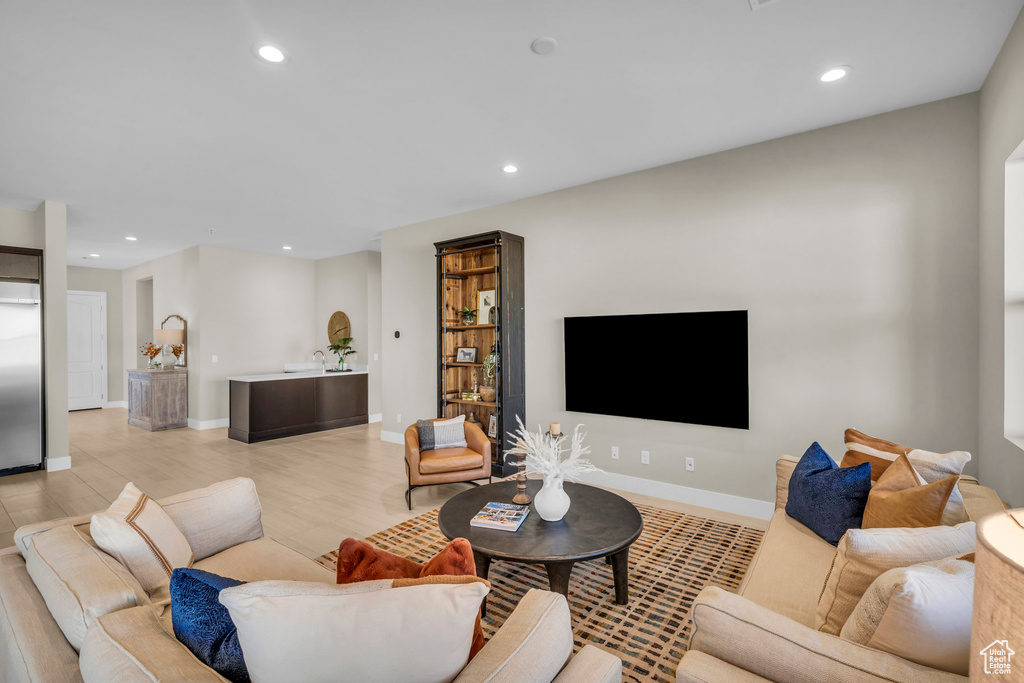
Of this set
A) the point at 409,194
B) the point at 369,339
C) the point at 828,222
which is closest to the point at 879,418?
the point at 828,222

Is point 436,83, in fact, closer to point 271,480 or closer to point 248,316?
point 271,480

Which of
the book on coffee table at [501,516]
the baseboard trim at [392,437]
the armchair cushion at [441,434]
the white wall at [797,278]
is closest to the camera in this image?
the book on coffee table at [501,516]

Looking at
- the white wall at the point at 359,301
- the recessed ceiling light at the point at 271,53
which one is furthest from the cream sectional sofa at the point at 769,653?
the white wall at the point at 359,301

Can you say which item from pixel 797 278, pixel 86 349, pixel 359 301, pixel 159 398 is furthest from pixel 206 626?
pixel 86 349

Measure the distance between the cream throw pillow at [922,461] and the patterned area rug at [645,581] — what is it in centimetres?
90

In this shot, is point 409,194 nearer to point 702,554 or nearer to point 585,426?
point 585,426

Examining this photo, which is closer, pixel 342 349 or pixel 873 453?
pixel 873 453

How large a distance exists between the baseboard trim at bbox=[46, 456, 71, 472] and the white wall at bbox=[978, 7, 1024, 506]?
7.44 metres

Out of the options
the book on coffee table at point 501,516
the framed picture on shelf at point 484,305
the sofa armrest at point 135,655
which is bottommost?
the book on coffee table at point 501,516

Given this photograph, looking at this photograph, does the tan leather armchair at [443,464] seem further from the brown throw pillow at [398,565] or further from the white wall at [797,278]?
the brown throw pillow at [398,565]

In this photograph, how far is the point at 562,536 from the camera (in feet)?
7.47

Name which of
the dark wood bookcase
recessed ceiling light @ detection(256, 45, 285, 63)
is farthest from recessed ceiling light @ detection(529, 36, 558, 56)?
the dark wood bookcase

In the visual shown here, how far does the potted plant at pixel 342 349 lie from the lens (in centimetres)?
745

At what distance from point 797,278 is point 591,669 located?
122 inches
